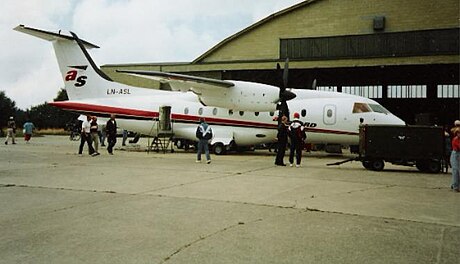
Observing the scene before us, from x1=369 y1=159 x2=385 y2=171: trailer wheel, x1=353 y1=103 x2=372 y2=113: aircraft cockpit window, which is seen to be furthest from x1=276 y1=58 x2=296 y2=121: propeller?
x1=369 y1=159 x2=385 y2=171: trailer wheel

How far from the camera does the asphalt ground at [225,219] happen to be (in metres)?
4.75

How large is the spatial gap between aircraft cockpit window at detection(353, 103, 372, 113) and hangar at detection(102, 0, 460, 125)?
11.6 m

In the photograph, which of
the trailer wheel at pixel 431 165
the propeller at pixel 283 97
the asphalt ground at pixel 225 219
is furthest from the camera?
the propeller at pixel 283 97

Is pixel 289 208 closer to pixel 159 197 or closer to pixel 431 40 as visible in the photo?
pixel 159 197

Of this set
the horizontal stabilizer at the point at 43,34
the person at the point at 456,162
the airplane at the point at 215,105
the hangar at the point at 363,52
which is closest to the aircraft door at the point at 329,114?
the airplane at the point at 215,105

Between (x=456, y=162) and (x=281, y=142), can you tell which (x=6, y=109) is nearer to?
(x=281, y=142)

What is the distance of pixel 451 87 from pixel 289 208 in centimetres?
3137

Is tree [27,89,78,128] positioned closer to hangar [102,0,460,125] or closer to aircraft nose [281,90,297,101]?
hangar [102,0,460,125]

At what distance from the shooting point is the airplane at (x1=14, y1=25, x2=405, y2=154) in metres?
18.4

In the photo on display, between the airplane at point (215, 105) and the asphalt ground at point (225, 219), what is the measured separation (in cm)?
727

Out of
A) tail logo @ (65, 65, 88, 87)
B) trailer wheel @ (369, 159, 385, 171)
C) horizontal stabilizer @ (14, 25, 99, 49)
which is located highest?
horizontal stabilizer @ (14, 25, 99, 49)

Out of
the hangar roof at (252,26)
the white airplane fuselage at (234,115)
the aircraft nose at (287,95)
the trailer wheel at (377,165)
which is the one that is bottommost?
the trailer wheel at (377,165)

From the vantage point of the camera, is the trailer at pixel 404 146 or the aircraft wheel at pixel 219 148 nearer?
the trailer at pixel 404 146

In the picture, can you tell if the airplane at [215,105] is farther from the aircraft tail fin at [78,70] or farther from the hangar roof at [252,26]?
the hangar roof at [252,26]
